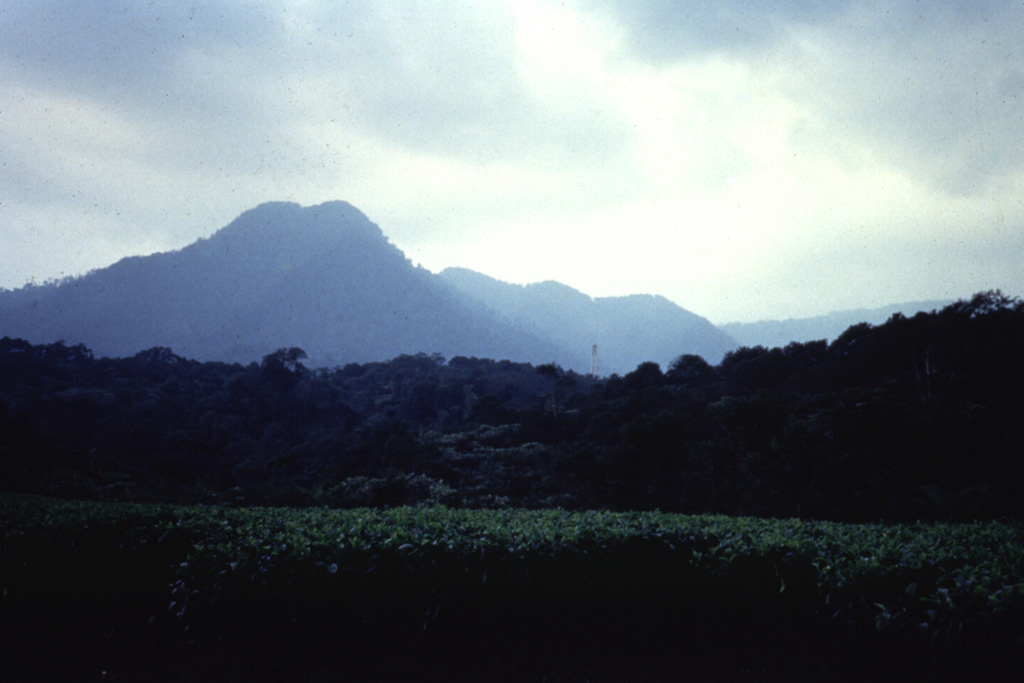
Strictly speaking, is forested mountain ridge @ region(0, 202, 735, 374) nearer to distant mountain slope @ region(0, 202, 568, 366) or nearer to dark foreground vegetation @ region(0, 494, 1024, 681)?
distant mountain slope @ region(0, 202, 568, 366)

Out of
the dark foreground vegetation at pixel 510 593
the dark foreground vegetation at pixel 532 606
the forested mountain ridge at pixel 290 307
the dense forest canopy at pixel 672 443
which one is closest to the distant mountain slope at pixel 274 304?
the forested mountain ridge at pixel 290 307

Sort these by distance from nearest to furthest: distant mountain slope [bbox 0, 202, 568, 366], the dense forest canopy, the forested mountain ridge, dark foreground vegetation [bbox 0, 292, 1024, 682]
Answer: dark foreground vegetation [bbox 0, 292, 1024, 682]
the dense forest canopy
distant mountain slope [bbox 0, 202, 568, 366]
the forested mountain ridge

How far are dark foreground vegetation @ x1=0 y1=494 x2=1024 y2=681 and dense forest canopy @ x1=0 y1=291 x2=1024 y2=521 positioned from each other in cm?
886

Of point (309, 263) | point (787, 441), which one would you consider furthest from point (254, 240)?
point (787, 441)

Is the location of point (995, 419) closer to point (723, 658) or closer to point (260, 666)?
point (723, 658)

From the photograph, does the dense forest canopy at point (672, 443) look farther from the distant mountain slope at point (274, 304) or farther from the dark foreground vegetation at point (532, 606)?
the distant mountain slope at point (274, 304)

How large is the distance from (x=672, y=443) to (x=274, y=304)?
5993 inches

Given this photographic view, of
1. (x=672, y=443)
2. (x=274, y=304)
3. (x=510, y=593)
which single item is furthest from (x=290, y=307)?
(x=510, y=593)

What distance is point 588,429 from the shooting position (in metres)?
27.1

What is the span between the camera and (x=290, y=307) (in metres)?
151

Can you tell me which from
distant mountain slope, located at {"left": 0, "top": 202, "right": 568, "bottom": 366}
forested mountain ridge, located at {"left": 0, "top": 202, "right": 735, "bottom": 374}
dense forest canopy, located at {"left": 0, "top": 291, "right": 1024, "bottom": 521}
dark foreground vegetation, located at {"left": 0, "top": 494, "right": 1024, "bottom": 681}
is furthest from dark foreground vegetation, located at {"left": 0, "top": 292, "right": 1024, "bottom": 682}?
distant mountain slope, located at {"left": 0, "top": 202, "right": 568, "bottom": 366}

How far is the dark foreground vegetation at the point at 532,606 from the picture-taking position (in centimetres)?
388

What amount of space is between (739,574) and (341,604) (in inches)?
130

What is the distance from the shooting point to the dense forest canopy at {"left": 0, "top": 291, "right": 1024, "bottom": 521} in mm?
13070
